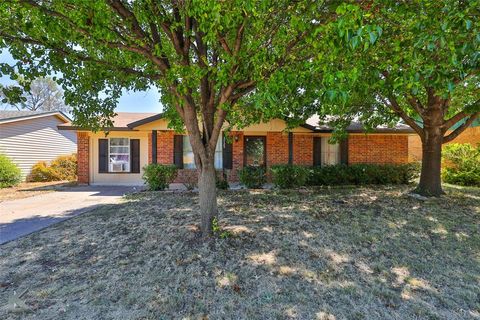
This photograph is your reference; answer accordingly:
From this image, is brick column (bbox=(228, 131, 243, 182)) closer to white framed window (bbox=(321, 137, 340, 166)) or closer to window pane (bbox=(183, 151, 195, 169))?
window pane (bbox=(183, 151, 195, 169))

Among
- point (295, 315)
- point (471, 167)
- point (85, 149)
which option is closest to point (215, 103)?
point (295, 315)

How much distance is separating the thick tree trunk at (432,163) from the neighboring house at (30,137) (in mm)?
18676

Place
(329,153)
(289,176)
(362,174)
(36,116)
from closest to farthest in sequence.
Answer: (289,176), (362,174), (329,153), (36,116)

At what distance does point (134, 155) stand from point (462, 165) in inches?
612

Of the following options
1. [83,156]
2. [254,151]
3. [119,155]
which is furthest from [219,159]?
[83,156]

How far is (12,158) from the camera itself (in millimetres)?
13992

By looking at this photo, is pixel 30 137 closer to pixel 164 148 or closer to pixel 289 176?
pixel 164 148

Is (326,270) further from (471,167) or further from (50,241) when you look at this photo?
(471,167)

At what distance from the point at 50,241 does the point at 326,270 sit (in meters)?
4.83

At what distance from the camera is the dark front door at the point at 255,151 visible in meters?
12.6

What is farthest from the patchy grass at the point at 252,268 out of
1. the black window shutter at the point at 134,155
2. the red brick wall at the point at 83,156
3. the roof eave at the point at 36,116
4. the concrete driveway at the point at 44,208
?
the roof eave at the point at 36,116

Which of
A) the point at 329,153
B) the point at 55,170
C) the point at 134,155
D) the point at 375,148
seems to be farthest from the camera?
the point at 55,170

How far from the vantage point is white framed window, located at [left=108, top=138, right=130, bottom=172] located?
12742 millimetres

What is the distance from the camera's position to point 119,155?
1279 centimetres
